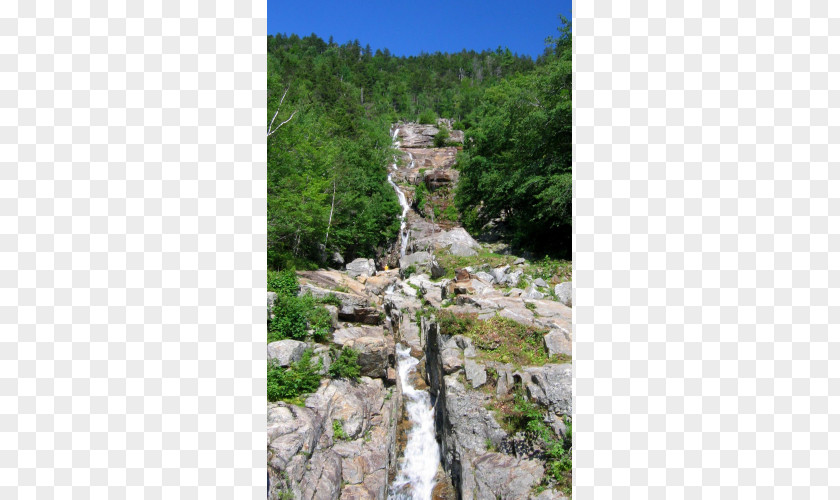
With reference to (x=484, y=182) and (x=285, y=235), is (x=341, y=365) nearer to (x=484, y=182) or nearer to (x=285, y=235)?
(x=285, y=235)

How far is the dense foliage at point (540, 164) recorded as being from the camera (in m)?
21.0

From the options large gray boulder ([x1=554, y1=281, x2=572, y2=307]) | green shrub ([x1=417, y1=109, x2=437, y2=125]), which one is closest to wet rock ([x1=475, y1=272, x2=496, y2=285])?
large gray boulder ([x1=554, y1=281, x2=572, y2=307])

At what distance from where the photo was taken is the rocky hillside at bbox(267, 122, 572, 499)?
8.81 m

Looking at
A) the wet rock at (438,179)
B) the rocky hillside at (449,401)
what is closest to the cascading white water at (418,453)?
the rocky hillside at (449,401)

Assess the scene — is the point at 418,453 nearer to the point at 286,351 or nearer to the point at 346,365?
the point at 346,365

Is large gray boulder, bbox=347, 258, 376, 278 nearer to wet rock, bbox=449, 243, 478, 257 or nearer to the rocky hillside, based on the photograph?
wet rock, bbox=449, 243, 478, 257

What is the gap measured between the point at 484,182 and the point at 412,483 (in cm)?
2306

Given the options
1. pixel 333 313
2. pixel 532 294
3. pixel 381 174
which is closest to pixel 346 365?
pixel 333 313

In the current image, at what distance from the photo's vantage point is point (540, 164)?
23.7 m

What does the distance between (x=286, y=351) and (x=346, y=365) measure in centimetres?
162

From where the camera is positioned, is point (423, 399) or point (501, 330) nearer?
point (501, 330)
